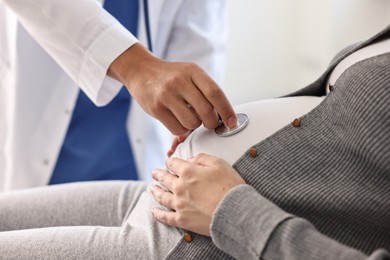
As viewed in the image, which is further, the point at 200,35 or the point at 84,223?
the point at 200,35

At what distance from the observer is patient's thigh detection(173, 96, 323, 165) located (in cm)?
75

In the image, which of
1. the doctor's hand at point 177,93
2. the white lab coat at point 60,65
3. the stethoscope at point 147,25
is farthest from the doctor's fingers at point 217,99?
the stethoscope at point 147,25

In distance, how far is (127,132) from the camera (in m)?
1.35

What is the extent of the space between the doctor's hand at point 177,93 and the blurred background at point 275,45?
959 mm

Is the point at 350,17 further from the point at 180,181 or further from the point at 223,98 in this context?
the point at 180,181

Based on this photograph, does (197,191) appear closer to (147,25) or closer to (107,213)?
(107,213)

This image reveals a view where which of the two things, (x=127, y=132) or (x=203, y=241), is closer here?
(x=203, y=241)

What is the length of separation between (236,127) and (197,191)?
0.14 metres

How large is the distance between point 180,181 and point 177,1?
28.2 inches

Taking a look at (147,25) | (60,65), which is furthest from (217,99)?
(147,25)

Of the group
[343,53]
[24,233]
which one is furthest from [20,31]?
[343,53]

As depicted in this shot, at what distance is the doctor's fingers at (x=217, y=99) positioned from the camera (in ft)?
2.51

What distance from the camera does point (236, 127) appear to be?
0.77 m

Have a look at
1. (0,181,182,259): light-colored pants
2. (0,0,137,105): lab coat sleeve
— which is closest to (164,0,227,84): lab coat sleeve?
(0,0,137,105): lab coat sleeve
